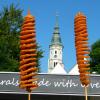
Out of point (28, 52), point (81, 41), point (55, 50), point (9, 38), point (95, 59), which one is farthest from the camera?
point (55, 50)

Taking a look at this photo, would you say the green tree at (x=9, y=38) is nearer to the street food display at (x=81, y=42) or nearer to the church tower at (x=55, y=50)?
the street food display at (x=81, y=42)

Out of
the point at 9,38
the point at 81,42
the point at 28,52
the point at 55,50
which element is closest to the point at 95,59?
the point at 9,38

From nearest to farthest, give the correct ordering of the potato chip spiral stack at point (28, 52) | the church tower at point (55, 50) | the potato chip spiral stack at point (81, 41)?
the potato chip spiral stack at point (28, 52) → the potato chip spiral stack at point (81, 41) → the church tower at point (55, 50)

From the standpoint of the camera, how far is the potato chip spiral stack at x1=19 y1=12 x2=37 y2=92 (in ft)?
19.1

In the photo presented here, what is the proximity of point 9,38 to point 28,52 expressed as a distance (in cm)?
2859

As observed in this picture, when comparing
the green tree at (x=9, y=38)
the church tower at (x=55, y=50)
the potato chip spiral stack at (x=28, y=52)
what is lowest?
the potato chip spiral stack at (x=28, y=52)

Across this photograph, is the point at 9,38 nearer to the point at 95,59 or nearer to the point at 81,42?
the point at 95,59

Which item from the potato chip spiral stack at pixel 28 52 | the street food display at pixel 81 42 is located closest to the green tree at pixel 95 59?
the street food display at pixel 81 42

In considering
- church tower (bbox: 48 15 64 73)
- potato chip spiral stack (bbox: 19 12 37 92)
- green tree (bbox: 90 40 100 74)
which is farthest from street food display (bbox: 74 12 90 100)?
church tower (bbox: 48 15 64 73)

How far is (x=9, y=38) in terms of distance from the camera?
34281 millimetres

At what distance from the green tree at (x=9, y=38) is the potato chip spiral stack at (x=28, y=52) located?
27639 millimetres

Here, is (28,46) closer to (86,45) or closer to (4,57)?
(86,45)

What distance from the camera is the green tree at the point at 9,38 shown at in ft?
111

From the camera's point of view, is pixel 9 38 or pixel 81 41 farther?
pixel 9 38
